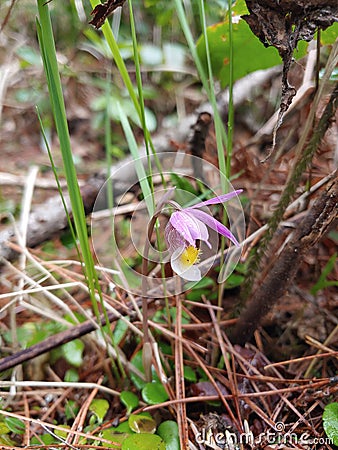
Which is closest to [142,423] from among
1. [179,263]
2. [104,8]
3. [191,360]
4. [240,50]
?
[191,360]

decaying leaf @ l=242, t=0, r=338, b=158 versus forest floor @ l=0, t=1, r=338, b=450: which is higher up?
decaying leaf @ l=242, t=0, r=338, b=158

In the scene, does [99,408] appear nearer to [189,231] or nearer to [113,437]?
[113,437]

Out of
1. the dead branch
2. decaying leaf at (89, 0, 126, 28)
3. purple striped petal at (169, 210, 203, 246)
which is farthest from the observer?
the dead branch

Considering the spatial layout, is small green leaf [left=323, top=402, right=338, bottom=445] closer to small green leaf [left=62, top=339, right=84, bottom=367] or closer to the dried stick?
the dried stick

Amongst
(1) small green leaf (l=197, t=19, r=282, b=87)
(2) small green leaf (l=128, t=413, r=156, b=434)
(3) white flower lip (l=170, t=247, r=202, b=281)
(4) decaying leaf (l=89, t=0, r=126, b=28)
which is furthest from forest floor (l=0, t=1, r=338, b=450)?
(4) decaying leaf (l=89, t=0, r=126, b=28)

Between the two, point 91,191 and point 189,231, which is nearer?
point 189,231

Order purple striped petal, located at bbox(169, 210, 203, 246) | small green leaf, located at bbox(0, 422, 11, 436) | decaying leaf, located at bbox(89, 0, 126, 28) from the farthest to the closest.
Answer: small green leaf, located at bbox(0, 422, 11, 436) < purple striped petal, located at bbox(169, 210, 203, 246) < decaying leaf, located at bbox(89, 0, 126, 28)
